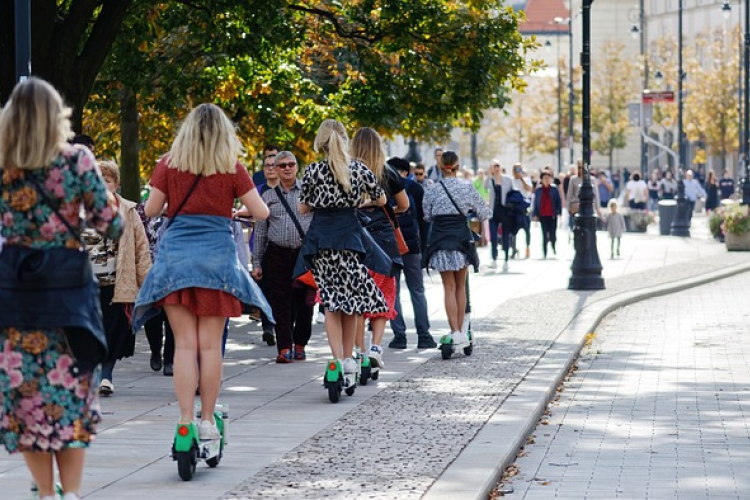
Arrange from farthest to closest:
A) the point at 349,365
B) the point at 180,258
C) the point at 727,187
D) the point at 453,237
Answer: the point at 727,187
the point at 453,237
the point at 349,365
the point at 180,258

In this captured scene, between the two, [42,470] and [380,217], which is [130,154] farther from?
[42,470]

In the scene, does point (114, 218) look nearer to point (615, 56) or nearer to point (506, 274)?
point (506, 274)

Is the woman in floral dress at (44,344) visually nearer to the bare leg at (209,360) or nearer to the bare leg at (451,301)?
the bare leg at (209,360)

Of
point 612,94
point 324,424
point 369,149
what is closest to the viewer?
point 324,424

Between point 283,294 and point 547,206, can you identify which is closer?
point 283,294

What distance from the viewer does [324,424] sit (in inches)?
384

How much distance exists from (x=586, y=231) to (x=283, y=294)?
32.2ft

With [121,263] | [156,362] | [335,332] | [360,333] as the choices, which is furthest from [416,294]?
[121,263]

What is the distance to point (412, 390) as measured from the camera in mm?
11469

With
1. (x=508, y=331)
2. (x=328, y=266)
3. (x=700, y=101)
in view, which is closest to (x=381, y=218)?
(x=328, y=266)

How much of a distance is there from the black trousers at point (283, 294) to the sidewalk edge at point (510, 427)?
1907 mm

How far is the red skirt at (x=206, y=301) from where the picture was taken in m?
8.06

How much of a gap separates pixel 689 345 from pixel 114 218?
1011 cm

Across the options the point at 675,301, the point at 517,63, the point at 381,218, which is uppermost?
the point at 517,63
